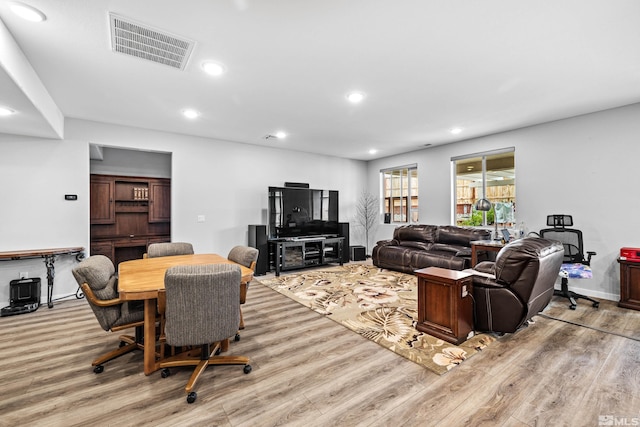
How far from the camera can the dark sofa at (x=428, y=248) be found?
5.03 metres

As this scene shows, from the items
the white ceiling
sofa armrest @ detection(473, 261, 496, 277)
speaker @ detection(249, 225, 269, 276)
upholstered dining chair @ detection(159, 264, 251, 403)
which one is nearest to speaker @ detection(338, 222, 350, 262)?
speaker @ detection(249, 225, 269, 276)

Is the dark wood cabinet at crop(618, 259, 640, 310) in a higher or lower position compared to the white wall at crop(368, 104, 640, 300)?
lower

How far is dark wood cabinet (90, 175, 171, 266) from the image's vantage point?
5.35 meters

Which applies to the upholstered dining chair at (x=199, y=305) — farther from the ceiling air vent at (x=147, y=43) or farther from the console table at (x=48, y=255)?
the console table at (x=48, y=255)

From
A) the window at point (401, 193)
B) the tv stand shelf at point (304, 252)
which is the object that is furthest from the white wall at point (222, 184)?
the window at point (401, 193)

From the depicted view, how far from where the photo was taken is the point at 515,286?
257cm

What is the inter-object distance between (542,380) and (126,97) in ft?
16.8

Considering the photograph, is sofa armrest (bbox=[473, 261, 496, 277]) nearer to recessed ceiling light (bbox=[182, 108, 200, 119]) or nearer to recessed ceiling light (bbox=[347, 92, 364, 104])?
recessed ceiling light (bbox=[347, 92, 364, 104])

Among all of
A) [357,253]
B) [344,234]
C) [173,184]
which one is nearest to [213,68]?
[173,184]

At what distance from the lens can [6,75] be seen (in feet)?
7.22

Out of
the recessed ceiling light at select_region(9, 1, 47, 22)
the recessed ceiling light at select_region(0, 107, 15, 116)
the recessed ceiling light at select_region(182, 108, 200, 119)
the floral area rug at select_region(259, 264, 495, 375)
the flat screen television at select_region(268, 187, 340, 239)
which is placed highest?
the recessed ceiling light at select_region(182, 108, 200, 119)

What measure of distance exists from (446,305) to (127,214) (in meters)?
6.04

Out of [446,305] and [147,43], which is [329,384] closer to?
[446,305]

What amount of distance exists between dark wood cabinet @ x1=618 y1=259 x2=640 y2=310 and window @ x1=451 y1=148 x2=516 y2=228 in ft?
5.10
